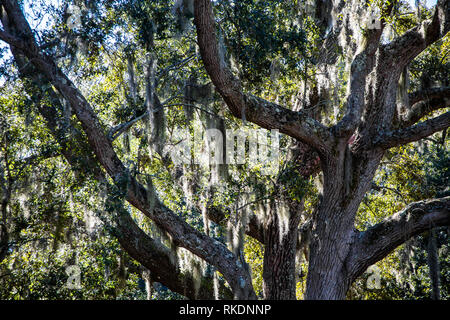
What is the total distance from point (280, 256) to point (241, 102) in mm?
2581

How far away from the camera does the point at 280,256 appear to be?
21.5 ft

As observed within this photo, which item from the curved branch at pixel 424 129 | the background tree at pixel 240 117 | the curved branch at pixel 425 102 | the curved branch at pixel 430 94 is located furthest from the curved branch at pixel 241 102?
the curved branch at pixel 430 94

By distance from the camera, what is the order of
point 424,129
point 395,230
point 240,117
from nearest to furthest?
point 240,117 < point 424,129 < point 395,230

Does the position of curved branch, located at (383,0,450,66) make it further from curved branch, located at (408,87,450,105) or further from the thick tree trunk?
the thick tree trunk

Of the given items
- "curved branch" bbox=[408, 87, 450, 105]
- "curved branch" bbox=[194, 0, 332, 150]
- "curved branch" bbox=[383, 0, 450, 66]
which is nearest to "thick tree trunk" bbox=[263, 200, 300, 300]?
"curved branch" bbox=[194, 0, 332, 150]

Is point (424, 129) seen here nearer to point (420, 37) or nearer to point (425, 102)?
point (425, 102)

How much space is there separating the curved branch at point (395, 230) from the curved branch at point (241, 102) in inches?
52.4

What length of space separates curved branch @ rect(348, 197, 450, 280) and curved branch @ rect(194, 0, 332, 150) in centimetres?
133

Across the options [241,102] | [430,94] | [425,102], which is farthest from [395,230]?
[241,102]

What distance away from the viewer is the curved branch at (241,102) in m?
4.95

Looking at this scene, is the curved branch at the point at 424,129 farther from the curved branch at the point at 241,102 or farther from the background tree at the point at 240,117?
the curved branch at the point at 241,102

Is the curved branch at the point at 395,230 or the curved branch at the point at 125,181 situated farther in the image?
the curved branch at the point at 395,230

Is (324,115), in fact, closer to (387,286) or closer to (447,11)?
(447,11)

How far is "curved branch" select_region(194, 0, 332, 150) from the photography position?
495cm
